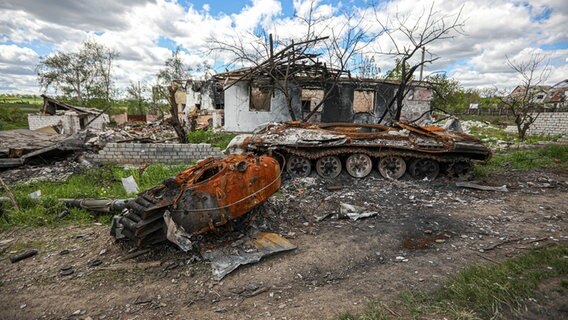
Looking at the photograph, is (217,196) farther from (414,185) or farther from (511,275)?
(414,185)

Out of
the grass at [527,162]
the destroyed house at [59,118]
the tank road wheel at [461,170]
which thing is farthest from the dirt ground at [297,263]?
the destroyed house at [59,118]

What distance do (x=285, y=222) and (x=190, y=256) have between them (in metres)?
1.72

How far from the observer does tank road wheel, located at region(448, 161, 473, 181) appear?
782 centimetres

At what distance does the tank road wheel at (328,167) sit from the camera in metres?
7.66

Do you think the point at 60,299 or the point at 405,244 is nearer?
the point at 60,299

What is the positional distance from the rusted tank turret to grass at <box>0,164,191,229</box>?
1.91 m

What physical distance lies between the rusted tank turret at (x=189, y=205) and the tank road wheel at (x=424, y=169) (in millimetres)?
5064

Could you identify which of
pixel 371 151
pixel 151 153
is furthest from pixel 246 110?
pixel 371 151

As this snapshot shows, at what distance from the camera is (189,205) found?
3934 mm

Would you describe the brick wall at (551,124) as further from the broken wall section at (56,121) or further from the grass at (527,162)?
the broken wall section at (56,121)

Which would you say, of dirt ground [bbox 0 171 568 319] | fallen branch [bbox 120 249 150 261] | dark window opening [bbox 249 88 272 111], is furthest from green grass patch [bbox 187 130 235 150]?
fallen branch [bbox 120 249 150 261]

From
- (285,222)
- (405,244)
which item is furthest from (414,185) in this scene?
(285,222)

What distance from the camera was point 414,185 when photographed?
7.31 m

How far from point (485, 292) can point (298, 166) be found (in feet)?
16.8
